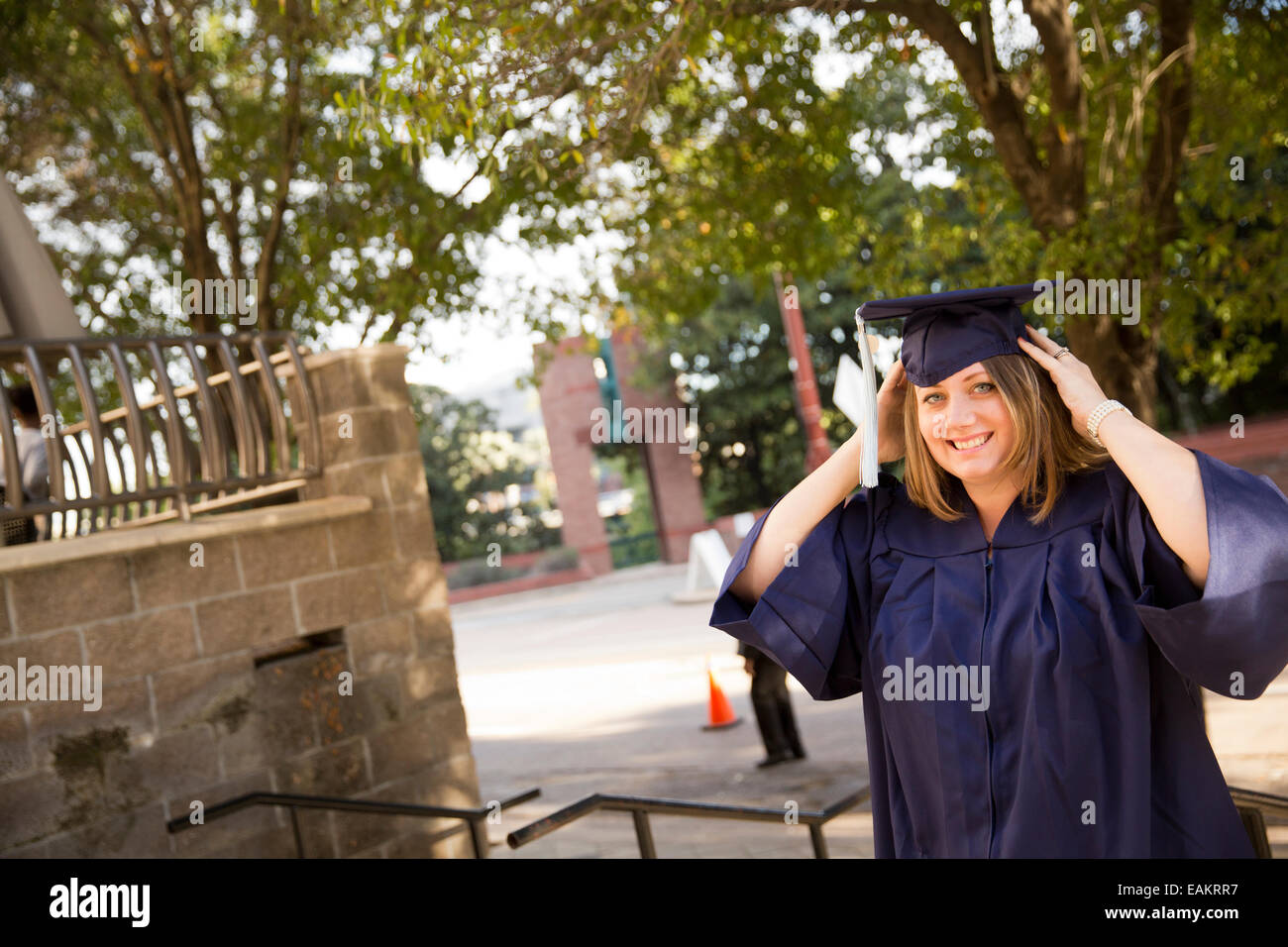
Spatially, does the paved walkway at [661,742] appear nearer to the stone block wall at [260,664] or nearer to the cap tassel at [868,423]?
the stone block wall at [260,664]

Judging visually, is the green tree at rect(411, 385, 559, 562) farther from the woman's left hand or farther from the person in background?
the woman's left hand

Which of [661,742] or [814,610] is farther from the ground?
[814,610]

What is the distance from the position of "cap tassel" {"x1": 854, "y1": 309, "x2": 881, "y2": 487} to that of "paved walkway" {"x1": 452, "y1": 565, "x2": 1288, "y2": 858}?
4511mm

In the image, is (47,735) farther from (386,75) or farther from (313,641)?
(386,75)

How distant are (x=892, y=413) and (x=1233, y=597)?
0.81 m

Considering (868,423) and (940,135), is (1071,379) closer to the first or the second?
(868,423)

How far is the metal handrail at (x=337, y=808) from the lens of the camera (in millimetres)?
4699

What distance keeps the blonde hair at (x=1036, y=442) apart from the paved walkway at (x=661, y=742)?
4404 mm

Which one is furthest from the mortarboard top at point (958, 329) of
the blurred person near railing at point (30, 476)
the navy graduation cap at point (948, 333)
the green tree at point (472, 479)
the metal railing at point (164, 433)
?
the green tree at point (472, 479)

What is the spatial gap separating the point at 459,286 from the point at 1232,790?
8.34 m

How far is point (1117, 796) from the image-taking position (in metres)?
2.02

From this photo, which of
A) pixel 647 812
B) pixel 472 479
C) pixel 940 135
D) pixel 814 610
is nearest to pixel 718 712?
pixel 940 135

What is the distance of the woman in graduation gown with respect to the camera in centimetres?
192

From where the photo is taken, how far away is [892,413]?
8.08ft
